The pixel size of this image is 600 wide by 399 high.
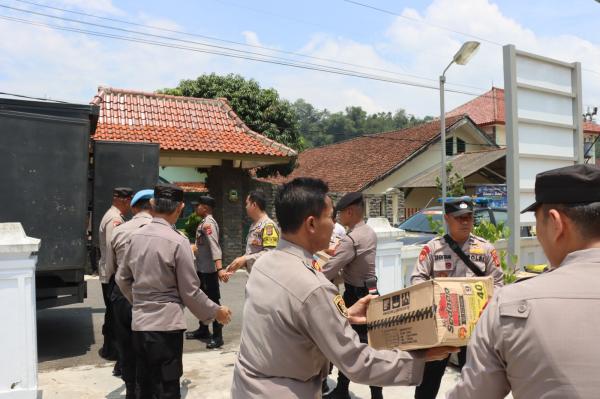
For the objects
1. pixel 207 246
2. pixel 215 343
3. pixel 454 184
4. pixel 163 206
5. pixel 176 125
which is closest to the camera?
pixel 163 206

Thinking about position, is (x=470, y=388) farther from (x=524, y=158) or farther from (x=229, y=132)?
(x=229, y=132)

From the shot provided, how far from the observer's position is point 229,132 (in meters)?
14.4

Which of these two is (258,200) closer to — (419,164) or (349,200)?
(349,200)

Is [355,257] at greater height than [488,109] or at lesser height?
lesser

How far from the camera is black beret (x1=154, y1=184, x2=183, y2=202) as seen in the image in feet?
11.8

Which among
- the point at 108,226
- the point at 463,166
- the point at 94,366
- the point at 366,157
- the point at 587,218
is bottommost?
the point at 94,366

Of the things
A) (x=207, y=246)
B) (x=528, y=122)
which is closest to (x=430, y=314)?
(x=528, y=122)

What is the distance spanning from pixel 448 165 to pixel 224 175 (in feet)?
36.5

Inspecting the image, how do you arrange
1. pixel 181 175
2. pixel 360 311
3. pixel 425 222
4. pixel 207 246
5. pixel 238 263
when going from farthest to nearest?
pixel 181 175
pixel 425 222
pixel 207 246
pixel 238 263
pixel 360 311

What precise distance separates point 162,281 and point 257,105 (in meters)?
16.4

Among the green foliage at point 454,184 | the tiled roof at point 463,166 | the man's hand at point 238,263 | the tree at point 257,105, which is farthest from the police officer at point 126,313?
the tiled roof at point 463,166

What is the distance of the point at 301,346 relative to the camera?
191cm

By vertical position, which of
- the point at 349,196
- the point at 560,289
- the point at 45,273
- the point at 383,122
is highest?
the point at 383,122

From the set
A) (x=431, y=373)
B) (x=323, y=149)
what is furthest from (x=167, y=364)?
(x=323, y=149)
